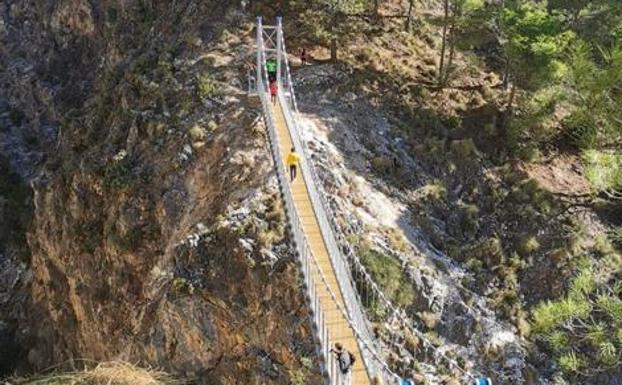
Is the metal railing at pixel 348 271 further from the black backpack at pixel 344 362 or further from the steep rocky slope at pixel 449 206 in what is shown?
the black backpack at pixel 344 362

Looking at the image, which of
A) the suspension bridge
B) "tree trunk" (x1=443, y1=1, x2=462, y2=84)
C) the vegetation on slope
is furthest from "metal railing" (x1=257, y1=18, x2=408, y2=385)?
"tree trunk" (x1=443, y1=1, x2=462, y2=84)

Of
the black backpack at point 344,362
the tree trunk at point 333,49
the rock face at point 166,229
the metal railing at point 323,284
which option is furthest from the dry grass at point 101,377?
the tree trunk at point 333,49

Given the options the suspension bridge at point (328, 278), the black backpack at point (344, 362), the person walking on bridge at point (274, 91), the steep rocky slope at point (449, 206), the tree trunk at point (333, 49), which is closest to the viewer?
the black backpack at point (344, 362)

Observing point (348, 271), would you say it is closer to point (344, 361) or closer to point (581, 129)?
point (344, 361)

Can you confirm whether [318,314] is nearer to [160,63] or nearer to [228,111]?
[228,111]

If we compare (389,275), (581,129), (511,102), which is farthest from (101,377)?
(511,102)

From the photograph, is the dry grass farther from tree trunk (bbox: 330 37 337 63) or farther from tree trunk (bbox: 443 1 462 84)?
tree trunk (bbox: 443 1 462 84)
